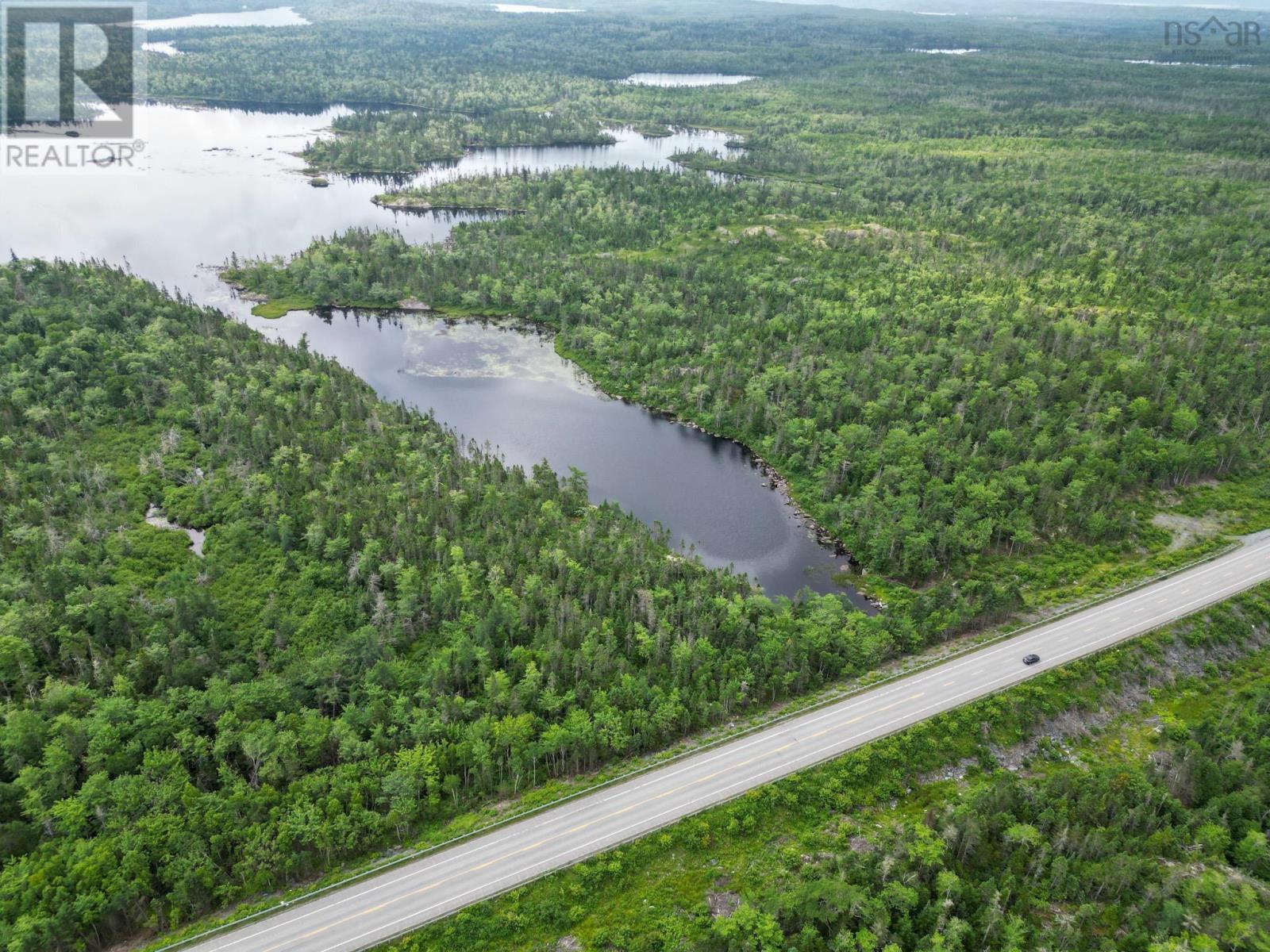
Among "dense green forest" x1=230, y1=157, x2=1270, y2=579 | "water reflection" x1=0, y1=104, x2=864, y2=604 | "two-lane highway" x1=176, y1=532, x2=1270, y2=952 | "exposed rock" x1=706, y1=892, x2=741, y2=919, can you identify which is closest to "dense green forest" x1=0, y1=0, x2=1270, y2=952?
"dense green forest" x1=230, y1=157, x2=1270, y2=579

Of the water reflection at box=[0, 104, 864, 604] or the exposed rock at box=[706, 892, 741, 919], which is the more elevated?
the water reflection at box=[0, 104, 864, 604]

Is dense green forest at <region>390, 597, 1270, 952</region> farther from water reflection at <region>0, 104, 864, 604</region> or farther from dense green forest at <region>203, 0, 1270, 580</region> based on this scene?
water reflection at <region>0, 104, 864, 604</region>

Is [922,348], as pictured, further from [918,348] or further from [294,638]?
[294,638]

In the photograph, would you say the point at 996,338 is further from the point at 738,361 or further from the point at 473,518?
the point at 473,518

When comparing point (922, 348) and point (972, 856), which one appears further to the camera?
point (922, 348)

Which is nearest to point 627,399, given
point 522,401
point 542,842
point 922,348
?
point 522,401

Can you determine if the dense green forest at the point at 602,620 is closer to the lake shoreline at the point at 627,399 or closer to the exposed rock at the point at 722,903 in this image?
the exposed rock at the point at 722,903
